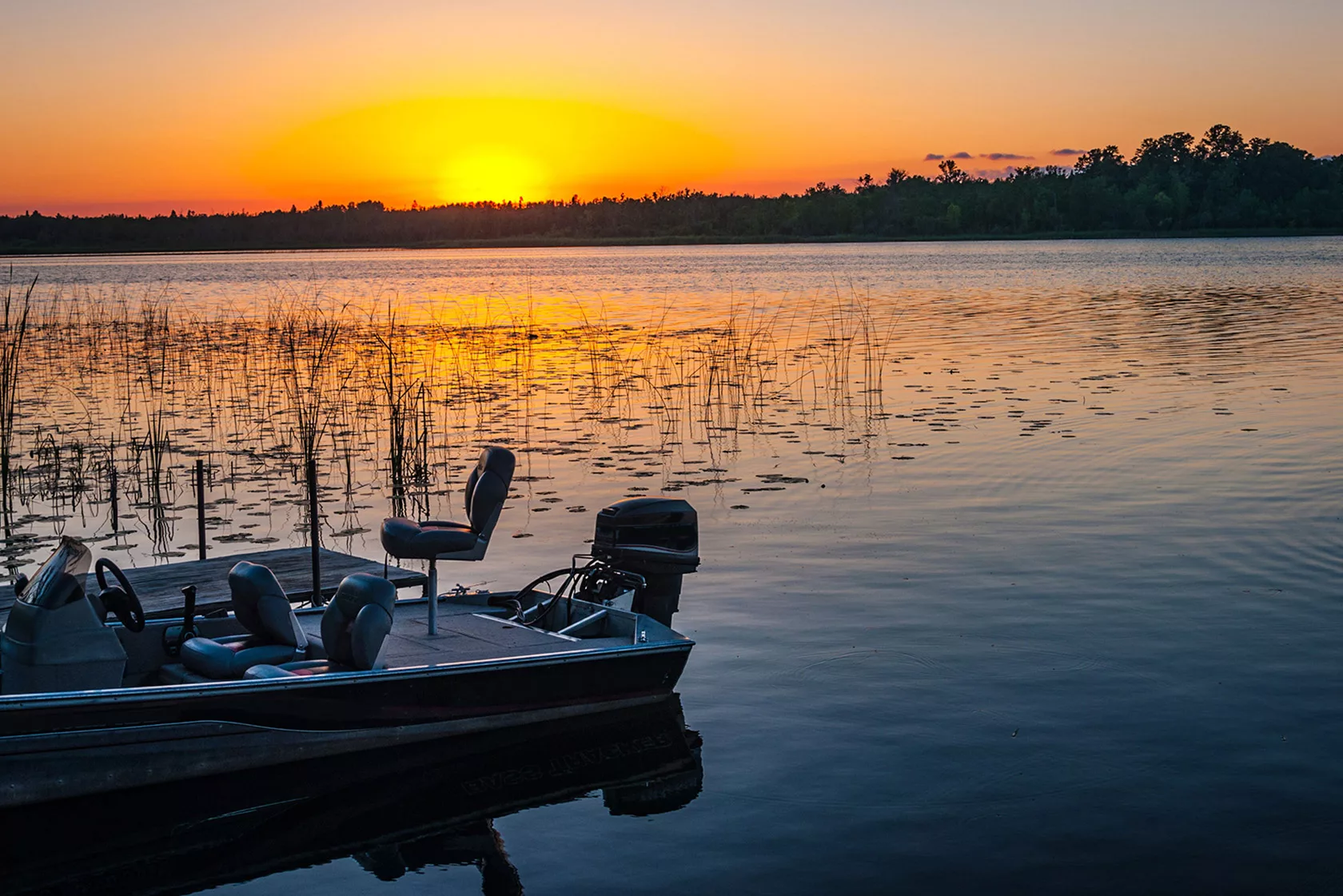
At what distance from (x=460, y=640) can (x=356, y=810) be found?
4.81 feet

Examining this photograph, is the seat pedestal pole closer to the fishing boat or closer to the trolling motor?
the fishing boat

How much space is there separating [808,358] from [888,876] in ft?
66.4

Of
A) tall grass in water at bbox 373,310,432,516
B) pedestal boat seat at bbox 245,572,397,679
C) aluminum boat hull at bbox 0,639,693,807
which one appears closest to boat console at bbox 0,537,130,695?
aluminum boat hull at bbox 0,639,693,807

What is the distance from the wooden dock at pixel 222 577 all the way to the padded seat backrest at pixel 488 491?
1.23 m

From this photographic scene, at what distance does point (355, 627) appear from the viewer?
23.9 feet

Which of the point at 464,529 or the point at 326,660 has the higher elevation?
the point at 464,529

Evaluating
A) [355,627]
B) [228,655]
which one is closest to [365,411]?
[228,655]

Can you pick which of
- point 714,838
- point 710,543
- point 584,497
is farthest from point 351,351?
point 714,838

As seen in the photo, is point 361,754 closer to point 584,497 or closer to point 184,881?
point 184,881

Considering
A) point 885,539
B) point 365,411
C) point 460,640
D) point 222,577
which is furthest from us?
point 365,411

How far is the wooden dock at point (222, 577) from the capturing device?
31.0 feet

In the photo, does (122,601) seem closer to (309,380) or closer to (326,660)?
(326,660)

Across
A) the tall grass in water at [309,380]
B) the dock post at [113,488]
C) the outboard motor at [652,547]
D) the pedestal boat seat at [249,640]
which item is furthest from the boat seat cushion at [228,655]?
the dock post at [113,488]

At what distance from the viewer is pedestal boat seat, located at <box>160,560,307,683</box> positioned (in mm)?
7508
